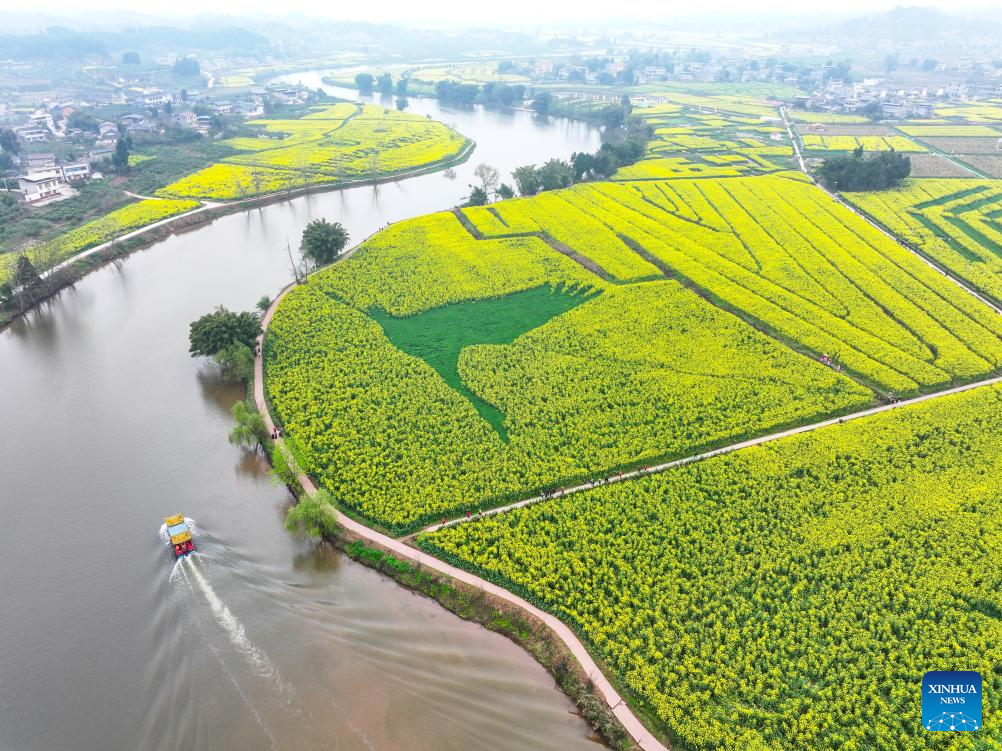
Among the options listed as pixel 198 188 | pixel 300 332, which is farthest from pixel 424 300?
pixel 198 188

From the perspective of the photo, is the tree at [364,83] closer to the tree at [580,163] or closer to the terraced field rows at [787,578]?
the tree at [580,163]

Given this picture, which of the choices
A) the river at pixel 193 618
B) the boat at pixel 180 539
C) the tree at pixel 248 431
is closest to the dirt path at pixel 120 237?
the river at pixel 193 618

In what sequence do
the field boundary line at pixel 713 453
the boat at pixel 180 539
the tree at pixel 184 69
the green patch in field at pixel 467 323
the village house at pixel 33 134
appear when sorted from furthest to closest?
the tree at pixel 184 69 → the village house at pixel 33 134 → the green patch in field at pixel 467 323 → the field boundary line at pixel 713 453 → the boat at pixel 180 539

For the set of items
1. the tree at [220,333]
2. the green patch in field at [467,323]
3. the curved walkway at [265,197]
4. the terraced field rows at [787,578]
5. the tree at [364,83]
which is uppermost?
the tree at [364,83]

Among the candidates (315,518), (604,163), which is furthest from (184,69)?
(315,518)

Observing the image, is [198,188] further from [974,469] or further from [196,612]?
[974,469]

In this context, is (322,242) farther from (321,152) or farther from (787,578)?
(321,152)
